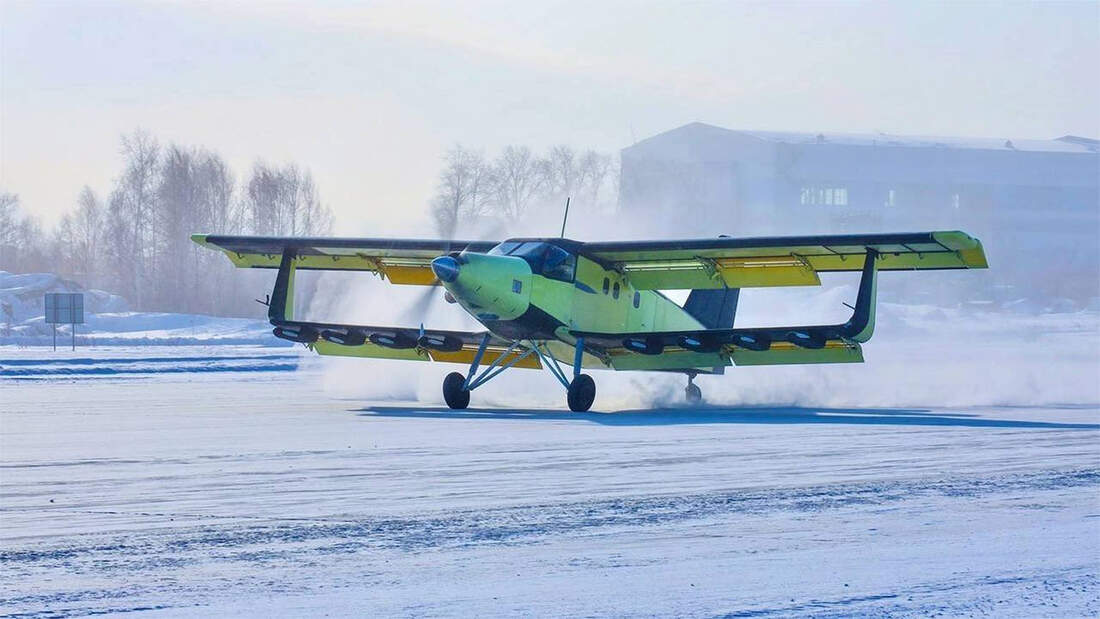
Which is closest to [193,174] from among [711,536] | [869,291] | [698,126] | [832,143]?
[698,126]

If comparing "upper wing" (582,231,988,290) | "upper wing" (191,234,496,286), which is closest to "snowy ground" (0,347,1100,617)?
→ "upper wing" (582,231,988,290)

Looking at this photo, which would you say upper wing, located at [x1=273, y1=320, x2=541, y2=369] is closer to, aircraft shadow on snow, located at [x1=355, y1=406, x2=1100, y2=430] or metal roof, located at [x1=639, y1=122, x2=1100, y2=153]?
aircraft shadow on snow, located at [x1=355, y1=406, x2=1100, y2=430]

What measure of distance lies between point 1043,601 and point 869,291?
15087 mm

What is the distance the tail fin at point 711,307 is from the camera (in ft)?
96.1

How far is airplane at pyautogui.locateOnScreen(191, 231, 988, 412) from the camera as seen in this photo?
23.1 meters

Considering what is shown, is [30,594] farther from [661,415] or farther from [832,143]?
[832,143]

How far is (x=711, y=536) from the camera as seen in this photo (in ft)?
34.9

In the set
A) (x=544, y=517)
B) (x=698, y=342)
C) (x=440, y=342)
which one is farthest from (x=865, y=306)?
(x=544, y=517)

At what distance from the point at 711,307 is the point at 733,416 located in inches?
230

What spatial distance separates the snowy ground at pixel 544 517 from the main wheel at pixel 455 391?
332 centimetres

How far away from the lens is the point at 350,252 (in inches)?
1076

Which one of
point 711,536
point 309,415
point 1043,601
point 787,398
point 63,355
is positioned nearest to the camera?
point 1043,601

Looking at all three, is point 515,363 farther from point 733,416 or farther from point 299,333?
point 733,416

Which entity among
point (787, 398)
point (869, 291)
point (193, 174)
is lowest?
point (787, 398)
